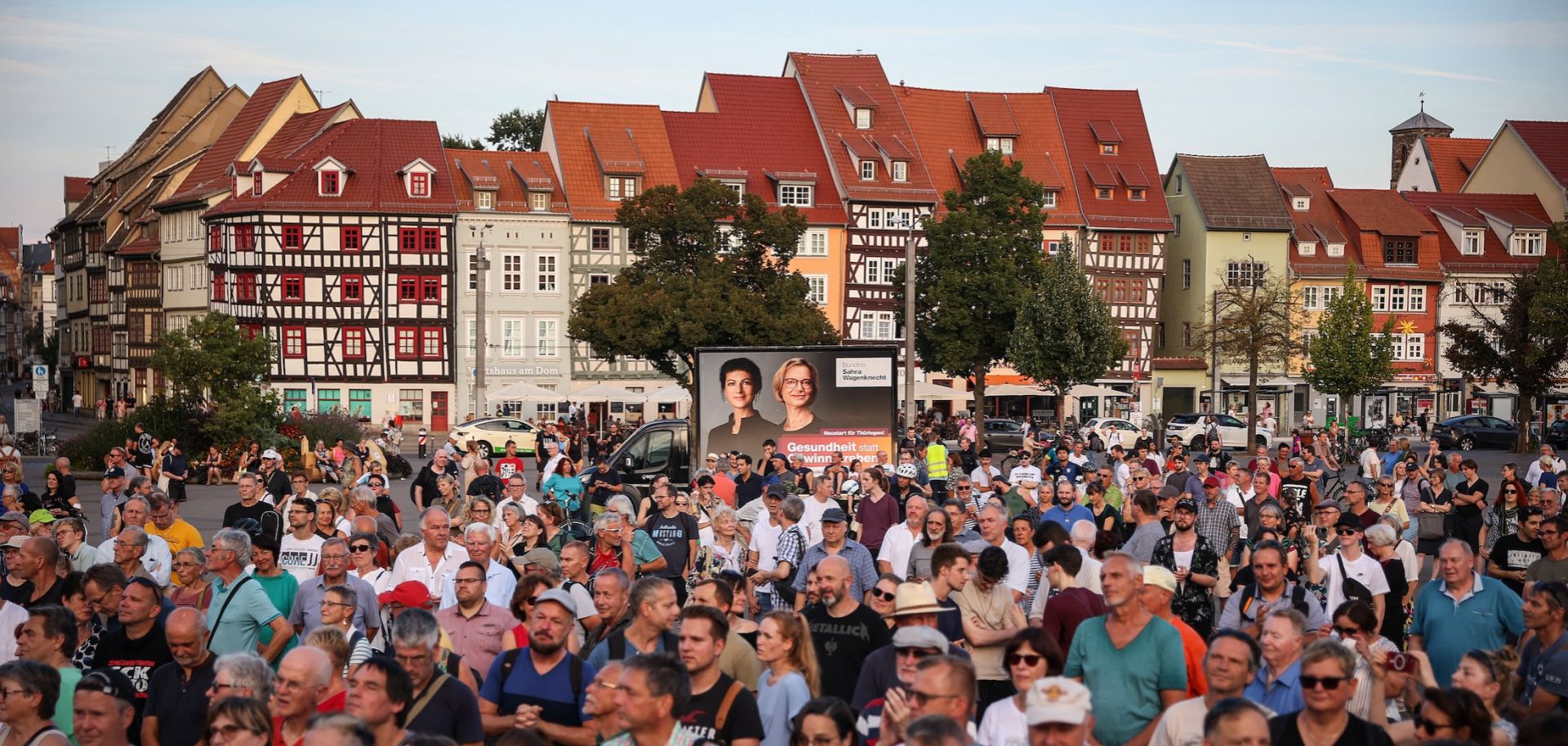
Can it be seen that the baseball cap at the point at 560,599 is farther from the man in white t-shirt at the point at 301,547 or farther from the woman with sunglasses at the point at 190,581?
the man in white t-shirt at the point at 301,547

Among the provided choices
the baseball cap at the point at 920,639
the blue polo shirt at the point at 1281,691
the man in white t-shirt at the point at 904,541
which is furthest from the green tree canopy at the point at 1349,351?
the baseball cap at the point at 920,639

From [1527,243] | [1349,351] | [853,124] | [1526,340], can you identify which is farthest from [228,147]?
A: [1527,243]

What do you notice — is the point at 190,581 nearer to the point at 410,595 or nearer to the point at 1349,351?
the point at 410,595

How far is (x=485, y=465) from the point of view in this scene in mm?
17859

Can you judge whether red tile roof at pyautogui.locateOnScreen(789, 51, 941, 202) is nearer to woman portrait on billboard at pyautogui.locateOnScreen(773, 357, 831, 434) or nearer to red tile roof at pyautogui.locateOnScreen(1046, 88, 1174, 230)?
red tile roof at pyautogui.locateOnScreen(1046, 88, 1174, 230)

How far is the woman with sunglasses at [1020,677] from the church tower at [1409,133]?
9171cm

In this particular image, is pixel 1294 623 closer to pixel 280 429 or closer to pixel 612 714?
pixel 612 714

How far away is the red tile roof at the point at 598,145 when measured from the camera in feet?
214

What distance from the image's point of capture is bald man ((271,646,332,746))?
686cm

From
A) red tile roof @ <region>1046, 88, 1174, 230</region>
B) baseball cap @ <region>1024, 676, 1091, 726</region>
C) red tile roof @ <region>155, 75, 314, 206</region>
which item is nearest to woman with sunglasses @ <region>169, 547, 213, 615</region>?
baseball cap @ <region>1024, 676, 1091, 726</region>

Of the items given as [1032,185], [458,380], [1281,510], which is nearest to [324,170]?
[458,380]

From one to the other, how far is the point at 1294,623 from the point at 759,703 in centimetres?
245

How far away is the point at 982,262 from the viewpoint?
5928 centimetres

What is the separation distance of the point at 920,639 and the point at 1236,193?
68872 mm
